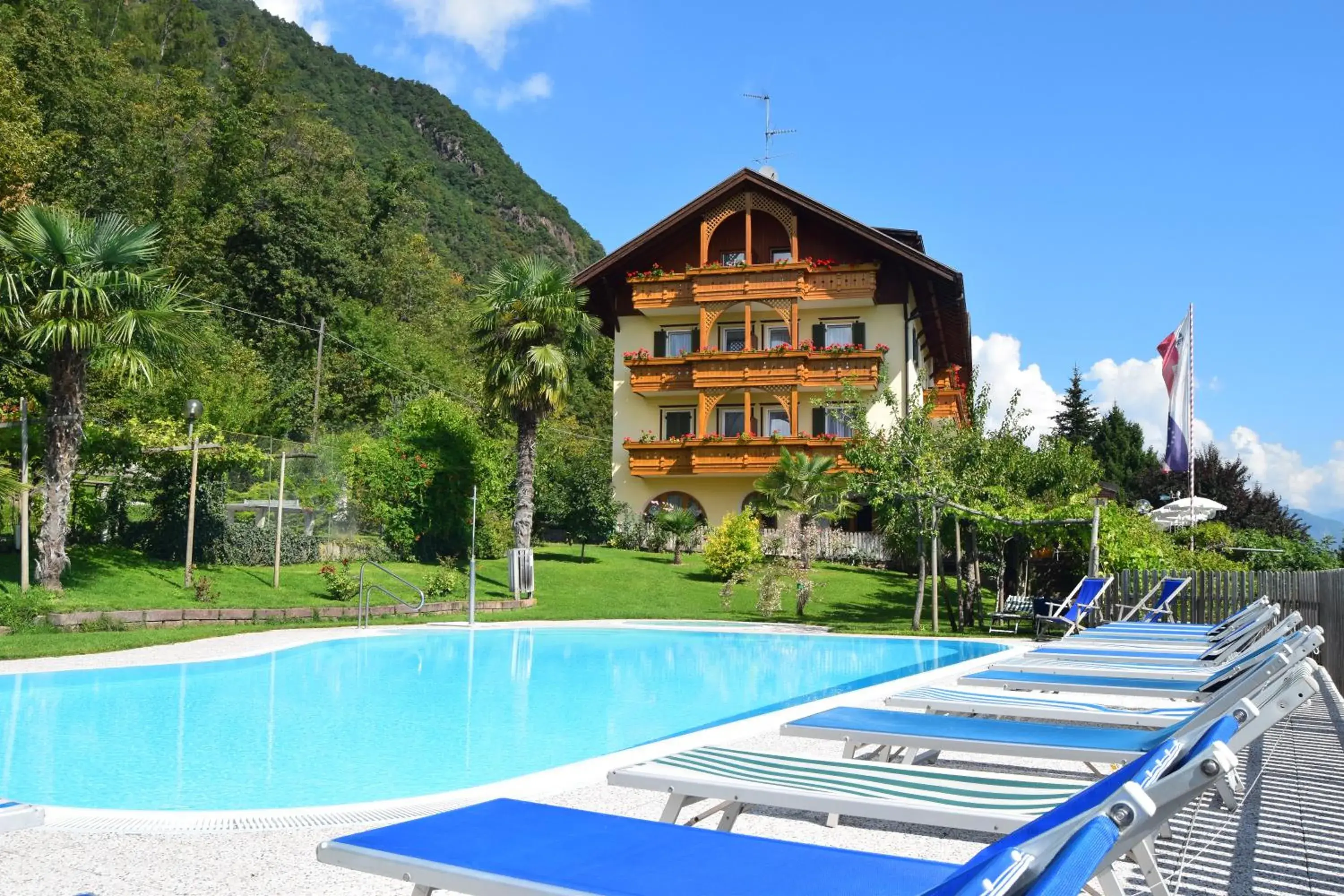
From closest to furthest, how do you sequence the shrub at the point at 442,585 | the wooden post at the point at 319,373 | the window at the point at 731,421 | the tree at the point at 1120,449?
the shrub at the point at 442,585, the window at the point at 731,421, the wooden post at the point at 319,373, the tree at the point at 1120,449

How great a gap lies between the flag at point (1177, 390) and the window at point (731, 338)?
1400 cm

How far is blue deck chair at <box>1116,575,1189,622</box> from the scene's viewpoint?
13898 millimetres

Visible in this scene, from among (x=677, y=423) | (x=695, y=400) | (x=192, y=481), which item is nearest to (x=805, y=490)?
(x=695, y=400)

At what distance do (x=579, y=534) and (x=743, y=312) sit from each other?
1095cm

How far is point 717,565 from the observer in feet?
85.9

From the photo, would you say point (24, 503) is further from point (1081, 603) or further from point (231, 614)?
point (1081, 603)

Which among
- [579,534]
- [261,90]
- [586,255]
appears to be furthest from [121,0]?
[579,534]

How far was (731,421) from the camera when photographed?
3541 centimetres

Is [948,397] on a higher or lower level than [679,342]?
lower

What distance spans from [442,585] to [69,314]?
29.0 feet

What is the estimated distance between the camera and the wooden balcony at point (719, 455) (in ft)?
105

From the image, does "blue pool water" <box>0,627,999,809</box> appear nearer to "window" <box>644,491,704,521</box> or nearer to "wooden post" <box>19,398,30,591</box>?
"wooden post" <box>19,398,30,591</box>

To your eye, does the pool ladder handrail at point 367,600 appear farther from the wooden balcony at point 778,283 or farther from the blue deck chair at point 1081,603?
the wooden balcony at point 778,283

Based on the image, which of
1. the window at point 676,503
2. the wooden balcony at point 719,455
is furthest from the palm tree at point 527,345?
the window at point 676,503
